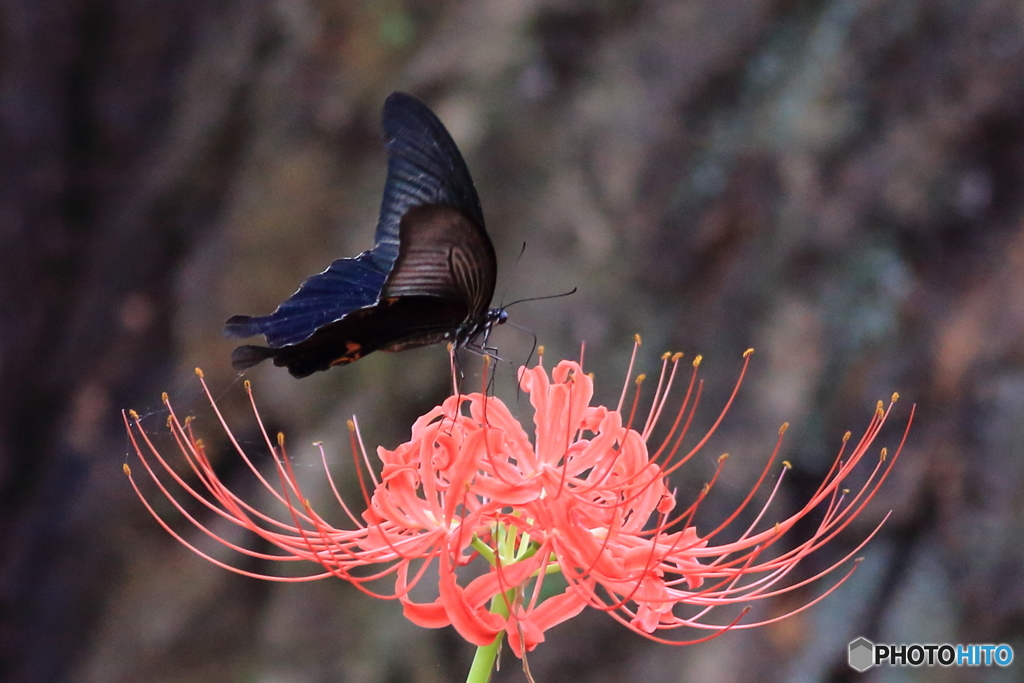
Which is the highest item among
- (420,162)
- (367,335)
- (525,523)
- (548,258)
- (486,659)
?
(548,258)

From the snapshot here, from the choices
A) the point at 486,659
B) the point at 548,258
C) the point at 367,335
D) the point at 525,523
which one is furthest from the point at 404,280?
the point at 548,258

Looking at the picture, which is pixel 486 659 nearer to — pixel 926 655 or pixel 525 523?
pixel 525 523

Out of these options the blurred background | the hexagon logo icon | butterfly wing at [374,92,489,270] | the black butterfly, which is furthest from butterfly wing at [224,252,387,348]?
the hexagon logo icon

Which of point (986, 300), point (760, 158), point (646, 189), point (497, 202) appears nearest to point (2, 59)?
point (497, 202)

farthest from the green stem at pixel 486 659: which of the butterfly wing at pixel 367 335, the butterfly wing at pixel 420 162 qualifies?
the butterfly wing at pixel 420 162

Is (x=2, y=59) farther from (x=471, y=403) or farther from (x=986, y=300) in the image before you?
(x=986, y=300)

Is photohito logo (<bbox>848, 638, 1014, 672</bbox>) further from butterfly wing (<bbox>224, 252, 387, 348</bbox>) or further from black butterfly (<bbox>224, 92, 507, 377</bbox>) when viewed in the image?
butterfly wing (<bbox>224, 252, 387, 348</bbox>)

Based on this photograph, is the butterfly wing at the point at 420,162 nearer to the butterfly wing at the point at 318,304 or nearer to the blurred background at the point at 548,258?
the butterfly wing at the point at 318,304

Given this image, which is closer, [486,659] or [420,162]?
[486,659]
